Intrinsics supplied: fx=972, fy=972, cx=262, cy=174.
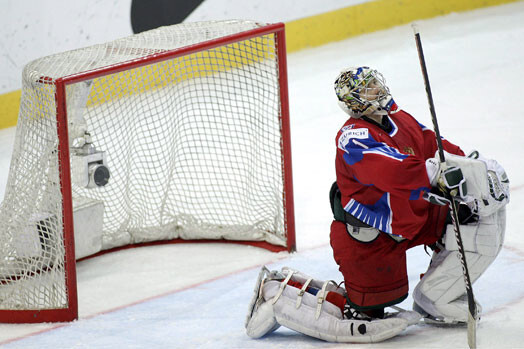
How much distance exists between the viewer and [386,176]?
9.31 ft

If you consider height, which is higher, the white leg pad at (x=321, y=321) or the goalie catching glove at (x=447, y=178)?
the goalie catching glove at (x=447, y=178)

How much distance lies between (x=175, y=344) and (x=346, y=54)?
15.0ft

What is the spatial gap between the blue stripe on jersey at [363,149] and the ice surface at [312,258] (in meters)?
0.59

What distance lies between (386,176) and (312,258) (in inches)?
52.5

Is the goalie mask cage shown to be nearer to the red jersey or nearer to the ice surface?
the ice surface

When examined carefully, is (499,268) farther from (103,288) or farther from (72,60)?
(72,60)

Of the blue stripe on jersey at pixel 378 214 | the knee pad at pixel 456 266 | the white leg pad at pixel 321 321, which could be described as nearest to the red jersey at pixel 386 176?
the blue stripe on jersey at pixel 378 214

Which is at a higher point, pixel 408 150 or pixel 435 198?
pixel 408 150

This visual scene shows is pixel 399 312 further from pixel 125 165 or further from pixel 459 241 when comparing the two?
pixel 125 165

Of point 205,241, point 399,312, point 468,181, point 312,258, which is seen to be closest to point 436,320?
point 399,312

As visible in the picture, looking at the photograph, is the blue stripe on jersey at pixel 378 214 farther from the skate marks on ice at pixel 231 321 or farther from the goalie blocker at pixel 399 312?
the skate marks on ice at pixel 231 321

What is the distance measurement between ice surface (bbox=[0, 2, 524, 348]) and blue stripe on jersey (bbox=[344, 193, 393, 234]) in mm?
367

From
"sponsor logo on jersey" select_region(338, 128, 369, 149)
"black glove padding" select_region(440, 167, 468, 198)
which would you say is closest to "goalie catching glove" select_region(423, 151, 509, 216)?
"black glove padding" select_region(440, 167, 468, 198)

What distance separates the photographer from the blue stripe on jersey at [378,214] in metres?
2.98
